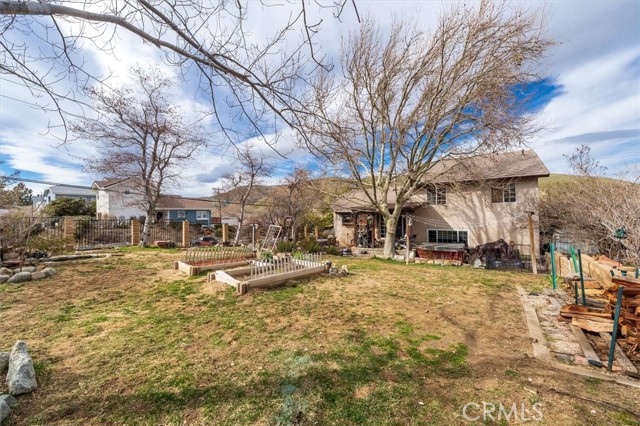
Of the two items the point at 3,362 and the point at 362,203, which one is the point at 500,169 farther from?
the point at 3,362

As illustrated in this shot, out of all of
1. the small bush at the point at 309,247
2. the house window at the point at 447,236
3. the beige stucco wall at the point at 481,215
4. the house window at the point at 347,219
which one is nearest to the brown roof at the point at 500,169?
the beige stucco wall at the point at 481,215

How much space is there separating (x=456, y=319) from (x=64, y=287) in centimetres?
943

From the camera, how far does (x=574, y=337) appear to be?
4098mm

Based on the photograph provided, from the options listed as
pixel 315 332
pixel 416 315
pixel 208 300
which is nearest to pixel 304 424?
pixel 315 332

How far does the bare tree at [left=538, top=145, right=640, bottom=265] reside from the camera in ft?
26.7

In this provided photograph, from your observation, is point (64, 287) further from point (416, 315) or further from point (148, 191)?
point (148, 191)

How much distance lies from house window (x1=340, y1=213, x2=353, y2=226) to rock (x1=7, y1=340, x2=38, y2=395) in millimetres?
19760

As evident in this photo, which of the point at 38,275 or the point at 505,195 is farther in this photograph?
the point at 505,195

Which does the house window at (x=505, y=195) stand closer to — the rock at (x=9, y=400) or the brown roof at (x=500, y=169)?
the brown roof at (x=500, y=169)

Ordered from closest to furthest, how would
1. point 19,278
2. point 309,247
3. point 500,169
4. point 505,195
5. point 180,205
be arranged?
point 19,278, point 309,247, point 505,195, point 500,169, point 180,205

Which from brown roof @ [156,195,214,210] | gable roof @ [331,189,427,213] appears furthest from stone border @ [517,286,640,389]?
brown roof @ [156,195,214,210]

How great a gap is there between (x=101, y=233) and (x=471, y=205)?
78.9 feet

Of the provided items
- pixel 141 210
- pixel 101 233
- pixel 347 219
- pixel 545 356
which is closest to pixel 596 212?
pixel 545 356

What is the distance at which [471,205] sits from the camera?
17859 millimetres
